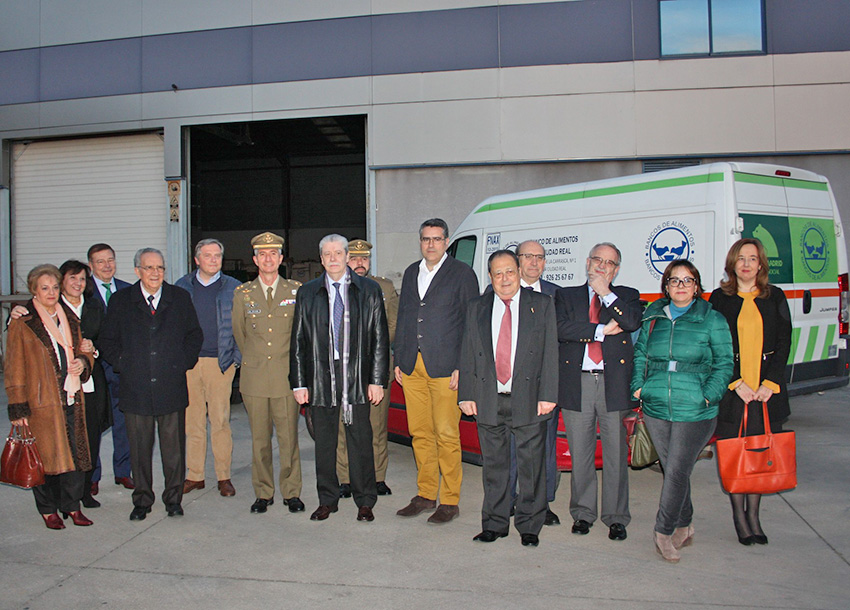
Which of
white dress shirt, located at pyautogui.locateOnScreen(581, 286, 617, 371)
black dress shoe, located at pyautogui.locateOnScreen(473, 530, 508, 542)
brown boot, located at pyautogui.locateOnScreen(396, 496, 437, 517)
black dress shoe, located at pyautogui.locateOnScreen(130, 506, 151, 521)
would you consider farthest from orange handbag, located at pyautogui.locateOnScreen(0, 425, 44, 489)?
white dress shirt, located at pyautogui.locateOnScreen(581, 286, 617, 371)

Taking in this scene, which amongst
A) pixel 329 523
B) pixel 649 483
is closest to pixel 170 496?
pixel 329 523

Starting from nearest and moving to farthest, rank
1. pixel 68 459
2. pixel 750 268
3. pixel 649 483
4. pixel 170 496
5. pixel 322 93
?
pixel 750 268
pixel 68 459
pixel 170 496
pixel 649 483
pixel 322 93

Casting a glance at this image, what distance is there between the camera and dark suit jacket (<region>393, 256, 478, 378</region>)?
4.71 meters

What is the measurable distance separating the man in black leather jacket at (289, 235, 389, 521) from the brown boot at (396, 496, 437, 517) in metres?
0.22

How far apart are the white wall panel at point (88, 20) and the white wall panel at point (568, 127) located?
Result: 7.50 m

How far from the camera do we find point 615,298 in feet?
13.7

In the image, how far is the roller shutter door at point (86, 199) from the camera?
1419cm

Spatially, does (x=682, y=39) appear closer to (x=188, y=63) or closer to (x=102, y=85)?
(x=188, y=63)

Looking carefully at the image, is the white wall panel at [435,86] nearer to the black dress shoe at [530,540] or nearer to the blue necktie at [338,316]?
the blue necktie at [338,316]

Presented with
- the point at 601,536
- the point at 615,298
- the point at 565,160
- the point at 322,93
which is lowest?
the point at 601,536

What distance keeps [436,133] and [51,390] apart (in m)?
9.11

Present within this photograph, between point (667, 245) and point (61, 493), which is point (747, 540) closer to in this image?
point (667, 245)

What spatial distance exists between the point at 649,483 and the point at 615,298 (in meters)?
2.14

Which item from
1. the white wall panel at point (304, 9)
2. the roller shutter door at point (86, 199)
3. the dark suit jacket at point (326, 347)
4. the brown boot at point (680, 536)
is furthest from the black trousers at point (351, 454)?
the roller shutter door at point (86, 199)
